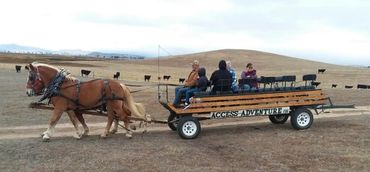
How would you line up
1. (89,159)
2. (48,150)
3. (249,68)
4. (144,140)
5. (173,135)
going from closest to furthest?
(89,159), (48,150), (144,140), (173,135), (249,68)

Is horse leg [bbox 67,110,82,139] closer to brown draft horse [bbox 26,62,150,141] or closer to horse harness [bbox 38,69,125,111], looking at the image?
brown draft horse [bbox 26,62,150,141]

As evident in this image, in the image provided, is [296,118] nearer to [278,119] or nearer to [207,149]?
[278,119]

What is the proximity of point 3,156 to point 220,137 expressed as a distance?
18.3ft

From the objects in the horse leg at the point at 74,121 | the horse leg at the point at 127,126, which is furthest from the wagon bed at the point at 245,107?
the horse leg at the point at 74,121

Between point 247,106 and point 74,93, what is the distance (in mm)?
4775

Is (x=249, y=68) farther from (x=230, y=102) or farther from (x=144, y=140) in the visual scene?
(x=144, y=140)

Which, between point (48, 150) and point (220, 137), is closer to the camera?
point (48, 150)

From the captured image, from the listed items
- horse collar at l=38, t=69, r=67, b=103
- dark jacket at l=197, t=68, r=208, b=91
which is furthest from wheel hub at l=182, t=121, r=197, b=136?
horse collar at l=38, t=69, r=67, b=103

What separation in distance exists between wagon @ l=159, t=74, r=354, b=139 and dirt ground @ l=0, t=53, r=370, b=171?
381 mm

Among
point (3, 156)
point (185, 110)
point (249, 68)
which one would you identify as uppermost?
point (249, 68)

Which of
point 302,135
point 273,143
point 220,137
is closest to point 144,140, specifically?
point 220,137

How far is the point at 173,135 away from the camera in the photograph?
14.3 meters

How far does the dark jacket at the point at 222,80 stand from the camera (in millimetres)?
14141

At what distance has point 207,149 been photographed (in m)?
12.1
